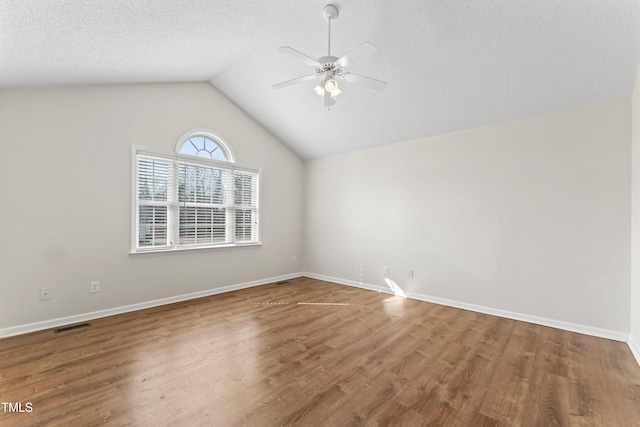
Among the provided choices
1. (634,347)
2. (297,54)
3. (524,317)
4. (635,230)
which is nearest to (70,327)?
(297,54)

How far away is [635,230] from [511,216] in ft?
3.41

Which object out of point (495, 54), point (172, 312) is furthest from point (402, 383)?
point (495, 54)

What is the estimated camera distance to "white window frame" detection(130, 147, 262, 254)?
3.65 metres

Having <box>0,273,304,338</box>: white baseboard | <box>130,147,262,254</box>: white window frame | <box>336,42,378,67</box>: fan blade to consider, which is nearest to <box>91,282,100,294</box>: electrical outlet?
<box>0,273,304,338</box>: white baseboard

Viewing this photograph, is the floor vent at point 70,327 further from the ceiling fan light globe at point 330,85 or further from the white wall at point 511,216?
the white wall at point 511,216

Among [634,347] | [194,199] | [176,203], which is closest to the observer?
[634,347]

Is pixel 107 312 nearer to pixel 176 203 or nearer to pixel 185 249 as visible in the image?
pixel 185 249

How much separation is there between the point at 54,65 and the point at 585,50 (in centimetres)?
487

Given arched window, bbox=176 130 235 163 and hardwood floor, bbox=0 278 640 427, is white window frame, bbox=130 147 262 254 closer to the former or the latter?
arched window, bbox=176 130 235 163

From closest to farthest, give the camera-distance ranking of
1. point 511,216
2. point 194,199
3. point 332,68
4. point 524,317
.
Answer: point 332,68 → point 524,317 → point 511,216 → point 194,199

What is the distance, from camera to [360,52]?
2191 millimetres

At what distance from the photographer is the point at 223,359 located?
95.2 inches

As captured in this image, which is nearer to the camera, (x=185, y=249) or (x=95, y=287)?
(x=95, y=287)

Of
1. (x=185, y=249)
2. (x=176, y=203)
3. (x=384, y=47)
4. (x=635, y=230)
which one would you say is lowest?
(x=185, y=249)
